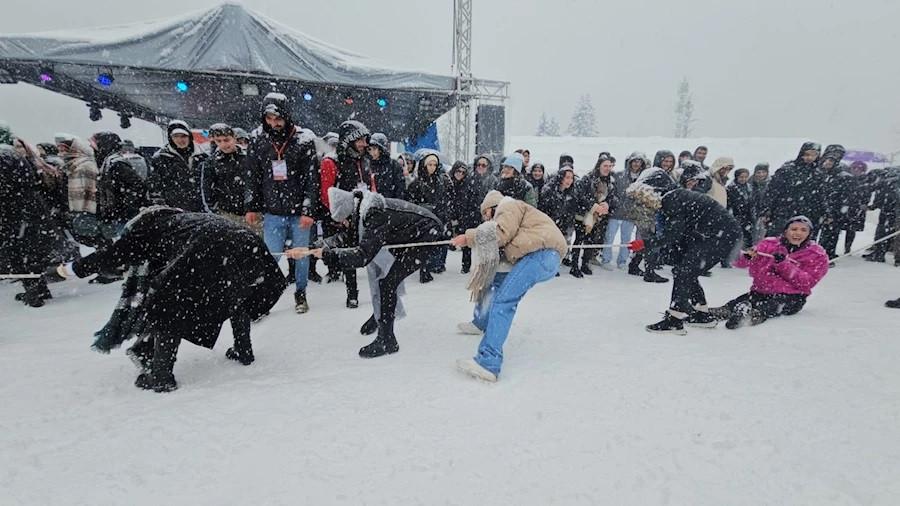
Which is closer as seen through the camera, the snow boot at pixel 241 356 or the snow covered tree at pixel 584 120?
the snow boot at pixel 241 356

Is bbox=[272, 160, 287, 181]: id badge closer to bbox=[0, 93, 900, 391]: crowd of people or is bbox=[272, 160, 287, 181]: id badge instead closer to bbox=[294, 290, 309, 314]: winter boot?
bbox=[0, 93, 900, 391]: crowd of people

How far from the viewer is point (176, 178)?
13.7ft

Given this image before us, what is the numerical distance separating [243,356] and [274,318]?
1.15m

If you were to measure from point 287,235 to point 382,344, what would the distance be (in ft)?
6.19

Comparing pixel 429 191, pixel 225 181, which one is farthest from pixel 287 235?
pixel 429 191

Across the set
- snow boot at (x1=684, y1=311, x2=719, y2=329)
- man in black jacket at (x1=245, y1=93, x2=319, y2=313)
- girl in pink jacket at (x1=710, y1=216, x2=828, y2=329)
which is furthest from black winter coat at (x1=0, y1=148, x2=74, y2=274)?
girl in pink jacket at (x1=710, y1=216, x2=828, y2=329)

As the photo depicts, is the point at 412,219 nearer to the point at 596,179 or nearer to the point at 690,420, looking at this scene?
the point at 690,420

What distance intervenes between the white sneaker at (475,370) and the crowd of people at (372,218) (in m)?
0.01

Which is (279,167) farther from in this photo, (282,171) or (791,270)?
(791,270)

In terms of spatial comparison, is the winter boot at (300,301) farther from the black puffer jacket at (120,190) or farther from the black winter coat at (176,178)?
the black puffer jacket at (120,190)

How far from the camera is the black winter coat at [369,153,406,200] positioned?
504 cm

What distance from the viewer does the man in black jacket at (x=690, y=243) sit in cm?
401

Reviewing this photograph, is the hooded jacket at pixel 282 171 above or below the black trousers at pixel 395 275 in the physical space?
above

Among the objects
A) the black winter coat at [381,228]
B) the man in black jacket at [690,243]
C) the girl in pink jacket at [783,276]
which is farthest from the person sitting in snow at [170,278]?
the girl in pink jacket at [783,276]
